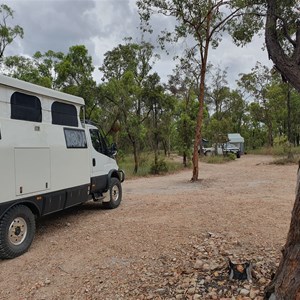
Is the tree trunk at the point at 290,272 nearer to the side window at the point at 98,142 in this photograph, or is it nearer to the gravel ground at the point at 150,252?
the gravel ground at the point at 150,252

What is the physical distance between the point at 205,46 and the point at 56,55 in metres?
14.7

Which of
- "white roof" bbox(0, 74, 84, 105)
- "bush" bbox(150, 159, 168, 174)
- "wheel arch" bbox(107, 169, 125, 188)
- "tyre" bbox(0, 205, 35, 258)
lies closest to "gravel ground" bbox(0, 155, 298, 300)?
"tyre" bbox(0, 205, 35, 258)

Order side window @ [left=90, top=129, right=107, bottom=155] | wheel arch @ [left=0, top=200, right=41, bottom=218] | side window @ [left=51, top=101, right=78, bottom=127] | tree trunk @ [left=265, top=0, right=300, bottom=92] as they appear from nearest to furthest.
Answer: tree trunk @ [left=265, top=0, right=300, bottom=92], wheel arch @ [left=0, top=200, right=41, bottom=218], side window @ [left=51, top=101, right=78, bottom=127], side window @ [left=90, top=129, right=107, bottom=155]

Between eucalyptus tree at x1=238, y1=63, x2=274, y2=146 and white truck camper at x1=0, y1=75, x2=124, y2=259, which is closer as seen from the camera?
white truck camper at x1=0, y1=75, x2=124, y2=259

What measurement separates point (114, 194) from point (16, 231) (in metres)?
3.51

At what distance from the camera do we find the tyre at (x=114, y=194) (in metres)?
7.68

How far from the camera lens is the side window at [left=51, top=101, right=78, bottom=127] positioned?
18.4 feet

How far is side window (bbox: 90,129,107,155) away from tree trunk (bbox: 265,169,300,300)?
5.11m

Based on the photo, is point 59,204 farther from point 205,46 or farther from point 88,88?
point 88,88

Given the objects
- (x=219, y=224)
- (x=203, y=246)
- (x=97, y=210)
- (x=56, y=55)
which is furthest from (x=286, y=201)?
(x=56, y=55)

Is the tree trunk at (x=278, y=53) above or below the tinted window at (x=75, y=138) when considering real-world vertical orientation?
above

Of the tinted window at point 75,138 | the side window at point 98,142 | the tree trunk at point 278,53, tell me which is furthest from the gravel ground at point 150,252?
the tree trunk at point 278,53

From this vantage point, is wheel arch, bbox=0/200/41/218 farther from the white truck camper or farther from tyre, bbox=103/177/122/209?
tyre, bbox=103/177/122/209

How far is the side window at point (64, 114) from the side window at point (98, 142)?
2.71ft
